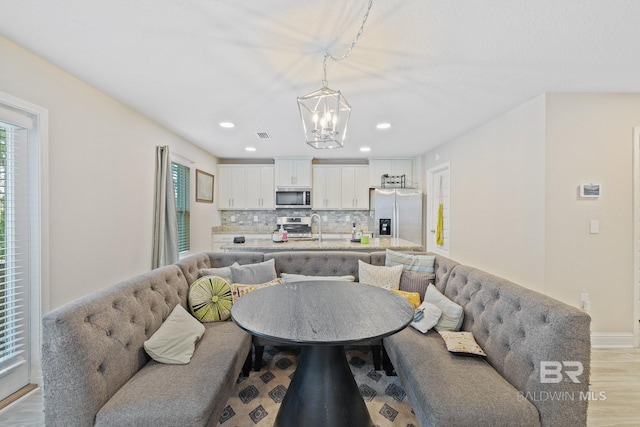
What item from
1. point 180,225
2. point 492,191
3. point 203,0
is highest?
point 203,0

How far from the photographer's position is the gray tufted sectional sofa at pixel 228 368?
1.10 m

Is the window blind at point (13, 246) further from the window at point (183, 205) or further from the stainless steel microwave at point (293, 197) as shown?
the stainless steel microwave at point (293, 197)

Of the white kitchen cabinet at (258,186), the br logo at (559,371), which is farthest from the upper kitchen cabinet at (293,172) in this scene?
the br logo at (559,371)

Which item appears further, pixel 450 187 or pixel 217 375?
pixel 450 187

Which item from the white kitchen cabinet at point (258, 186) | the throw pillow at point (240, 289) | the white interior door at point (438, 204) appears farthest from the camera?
the white kitchen cabinet at point (258, 186)

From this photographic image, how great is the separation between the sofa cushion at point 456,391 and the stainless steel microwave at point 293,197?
403 cm

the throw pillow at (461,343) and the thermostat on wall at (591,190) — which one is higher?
the thermostat on wall at (591,190)

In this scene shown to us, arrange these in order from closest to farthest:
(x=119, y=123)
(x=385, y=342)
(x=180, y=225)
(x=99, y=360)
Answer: (x=99, y=360), (x=385, y=342), (x=119, y=123), (x=180, y=225)

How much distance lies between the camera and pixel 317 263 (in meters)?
2.61

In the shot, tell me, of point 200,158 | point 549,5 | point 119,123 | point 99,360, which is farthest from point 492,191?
point 200,158

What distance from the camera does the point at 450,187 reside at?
4188mm

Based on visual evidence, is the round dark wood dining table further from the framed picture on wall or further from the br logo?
the framed picture on wall

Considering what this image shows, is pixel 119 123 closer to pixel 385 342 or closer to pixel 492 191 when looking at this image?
pixel 385 342

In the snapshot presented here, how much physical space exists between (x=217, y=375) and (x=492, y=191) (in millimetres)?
3315
